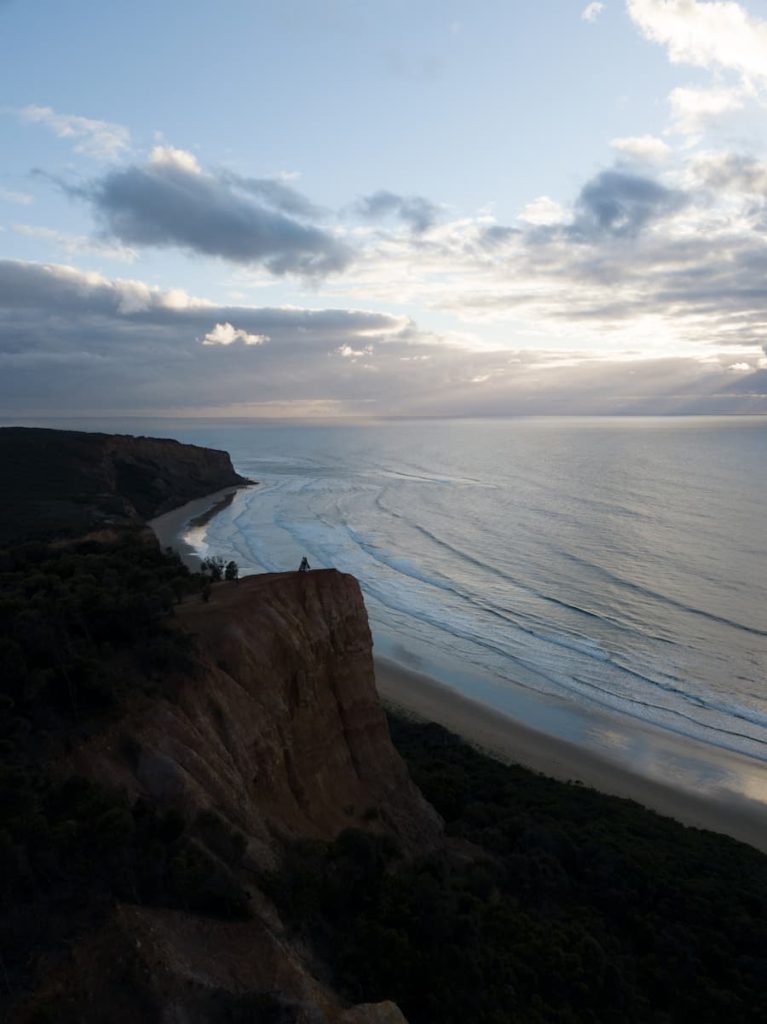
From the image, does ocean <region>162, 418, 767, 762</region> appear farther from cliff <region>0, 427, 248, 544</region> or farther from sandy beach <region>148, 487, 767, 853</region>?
cliff <region>0, 427, 248, 544</region>

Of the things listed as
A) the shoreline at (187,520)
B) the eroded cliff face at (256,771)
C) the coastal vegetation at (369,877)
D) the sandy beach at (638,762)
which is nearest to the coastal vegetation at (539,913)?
the coastal vegetation at (369,877)

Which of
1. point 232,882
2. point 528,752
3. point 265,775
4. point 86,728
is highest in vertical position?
point 86,728

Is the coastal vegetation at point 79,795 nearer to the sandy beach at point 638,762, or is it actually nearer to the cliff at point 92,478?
the sandy beach at point 638,762

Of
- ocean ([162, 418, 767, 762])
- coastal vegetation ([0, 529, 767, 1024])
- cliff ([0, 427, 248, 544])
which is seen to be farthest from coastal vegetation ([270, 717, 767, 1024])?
cliff ([0, 427, 248, 544])

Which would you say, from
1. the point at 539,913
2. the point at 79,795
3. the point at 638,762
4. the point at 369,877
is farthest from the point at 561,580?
the point at 79,795

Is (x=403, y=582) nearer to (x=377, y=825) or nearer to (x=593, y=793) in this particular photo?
(x=593, y=793)

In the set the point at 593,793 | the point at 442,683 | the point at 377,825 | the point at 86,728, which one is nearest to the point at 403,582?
the point at 442,683
